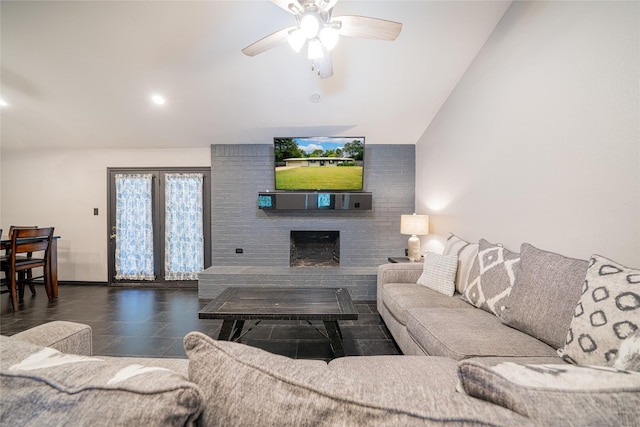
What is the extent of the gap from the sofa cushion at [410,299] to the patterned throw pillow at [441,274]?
2.2 inches

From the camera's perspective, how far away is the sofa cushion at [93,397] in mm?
381

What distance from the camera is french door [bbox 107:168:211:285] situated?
4.05 meters

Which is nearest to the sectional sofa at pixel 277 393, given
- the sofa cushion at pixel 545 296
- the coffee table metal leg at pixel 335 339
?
the sofa cushion at pixel 545 296

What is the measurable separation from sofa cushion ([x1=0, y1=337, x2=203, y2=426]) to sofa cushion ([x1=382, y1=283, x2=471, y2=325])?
1802 mm

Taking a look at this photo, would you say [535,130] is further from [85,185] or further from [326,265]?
[85,185]

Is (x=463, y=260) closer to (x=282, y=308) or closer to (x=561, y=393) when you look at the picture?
(x=282, y=308)

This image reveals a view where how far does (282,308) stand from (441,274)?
1447 millimetres

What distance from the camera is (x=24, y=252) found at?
316cm

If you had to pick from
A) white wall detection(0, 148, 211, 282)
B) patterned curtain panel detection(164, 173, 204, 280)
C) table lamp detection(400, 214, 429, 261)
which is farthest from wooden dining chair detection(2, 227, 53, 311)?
table lamp detection(400, 214, 429, 261)

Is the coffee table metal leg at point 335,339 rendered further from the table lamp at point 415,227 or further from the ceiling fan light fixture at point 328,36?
the ceiling fan light fixture at point 328,36

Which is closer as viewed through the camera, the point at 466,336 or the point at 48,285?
the point at 466,336

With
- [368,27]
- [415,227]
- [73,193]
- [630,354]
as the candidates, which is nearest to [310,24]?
[368,27]

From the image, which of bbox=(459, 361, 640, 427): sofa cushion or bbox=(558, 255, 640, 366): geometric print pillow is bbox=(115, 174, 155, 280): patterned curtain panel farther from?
bbox=(558, 255, 640, 366): geometric print pillow

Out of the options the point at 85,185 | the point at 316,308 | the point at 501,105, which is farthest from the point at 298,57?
the point at 85,185
